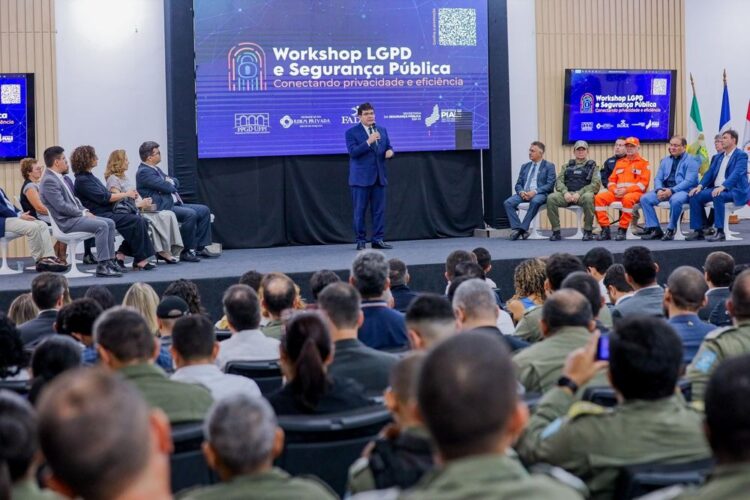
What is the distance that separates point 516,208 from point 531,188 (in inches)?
10.0

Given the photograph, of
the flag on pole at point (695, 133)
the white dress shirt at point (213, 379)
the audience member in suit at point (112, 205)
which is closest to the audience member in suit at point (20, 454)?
the white dress shirt at point (213, 379)

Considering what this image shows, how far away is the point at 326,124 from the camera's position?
10336 millimetres

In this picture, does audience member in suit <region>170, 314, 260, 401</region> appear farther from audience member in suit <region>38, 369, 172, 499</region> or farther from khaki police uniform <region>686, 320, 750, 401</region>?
audience member in suit <region>38, 369, 172, 499</region>

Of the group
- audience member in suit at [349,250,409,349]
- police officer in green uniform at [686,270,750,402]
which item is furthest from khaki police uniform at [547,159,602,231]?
police officer in green uniform at [686,270,750,402]

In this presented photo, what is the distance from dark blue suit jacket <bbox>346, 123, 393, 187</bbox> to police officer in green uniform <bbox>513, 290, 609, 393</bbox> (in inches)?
239

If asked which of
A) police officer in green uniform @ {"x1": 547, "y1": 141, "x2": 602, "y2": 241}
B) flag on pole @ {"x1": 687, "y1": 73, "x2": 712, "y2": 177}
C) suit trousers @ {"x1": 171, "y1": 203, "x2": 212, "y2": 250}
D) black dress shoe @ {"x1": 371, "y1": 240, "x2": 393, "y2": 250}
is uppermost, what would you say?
flag on pole @ {"x1": 687, "y1": 73, "x2": 712, "y2": 177}

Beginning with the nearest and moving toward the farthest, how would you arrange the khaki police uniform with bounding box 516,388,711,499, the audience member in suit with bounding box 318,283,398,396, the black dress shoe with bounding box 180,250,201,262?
the khaki police uniform with bounding box 516,388,711,499 < the audience member in suit with bounding box 318,283,398,396 < the black dress shoe with bounding box 180,250,201,262

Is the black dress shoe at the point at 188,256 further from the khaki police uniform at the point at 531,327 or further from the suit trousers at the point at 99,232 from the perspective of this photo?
the khaki police uniform at the point at 531,327

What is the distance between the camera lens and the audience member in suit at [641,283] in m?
4.69

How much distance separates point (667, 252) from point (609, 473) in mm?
6703

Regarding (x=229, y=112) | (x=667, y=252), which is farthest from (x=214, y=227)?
(x=667, y=252)

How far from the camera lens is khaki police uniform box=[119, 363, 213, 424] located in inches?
107

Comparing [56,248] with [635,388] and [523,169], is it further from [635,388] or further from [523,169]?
[635,388]

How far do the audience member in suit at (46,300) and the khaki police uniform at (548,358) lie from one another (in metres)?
2.22
